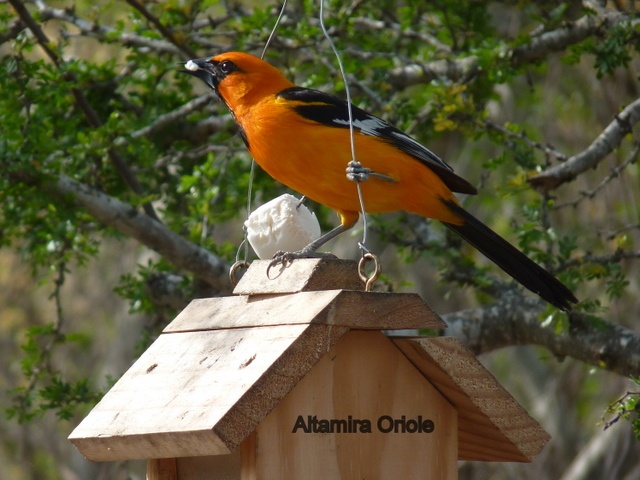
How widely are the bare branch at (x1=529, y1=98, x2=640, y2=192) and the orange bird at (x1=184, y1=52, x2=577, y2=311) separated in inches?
12.0

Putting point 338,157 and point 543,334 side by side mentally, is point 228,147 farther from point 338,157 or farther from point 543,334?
point 338,157

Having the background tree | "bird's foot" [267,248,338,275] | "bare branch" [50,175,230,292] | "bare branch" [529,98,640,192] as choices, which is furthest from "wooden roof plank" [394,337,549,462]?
"bare branch" [50,175,230,292]

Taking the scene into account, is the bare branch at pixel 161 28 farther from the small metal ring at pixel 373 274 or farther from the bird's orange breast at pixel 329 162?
the small metal ring at pixel 373 274

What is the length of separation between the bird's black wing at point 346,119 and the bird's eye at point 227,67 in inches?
10.9

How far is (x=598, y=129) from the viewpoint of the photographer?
35.6ft

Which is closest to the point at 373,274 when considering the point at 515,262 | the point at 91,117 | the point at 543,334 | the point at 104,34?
the point at 515,262

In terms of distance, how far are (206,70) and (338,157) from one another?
94 centimetres

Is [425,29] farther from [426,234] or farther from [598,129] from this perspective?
[598,129]

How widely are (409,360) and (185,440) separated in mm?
771

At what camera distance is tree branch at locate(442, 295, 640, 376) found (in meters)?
4.53

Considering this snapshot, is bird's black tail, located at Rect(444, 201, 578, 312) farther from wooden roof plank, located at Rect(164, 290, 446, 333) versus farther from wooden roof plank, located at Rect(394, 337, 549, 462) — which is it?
wooden roof plank, located at Rect(164, 290, 446, 333)

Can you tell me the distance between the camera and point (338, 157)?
3.38 metres

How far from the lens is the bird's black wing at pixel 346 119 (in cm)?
353

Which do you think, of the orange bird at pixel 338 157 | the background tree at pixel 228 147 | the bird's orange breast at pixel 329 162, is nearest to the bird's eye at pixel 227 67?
the orange bird at pixel 338 157
